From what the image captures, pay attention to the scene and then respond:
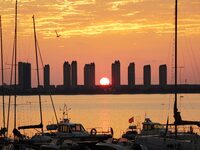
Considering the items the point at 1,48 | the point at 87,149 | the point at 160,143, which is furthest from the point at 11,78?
the point at 160,143

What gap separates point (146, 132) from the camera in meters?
45.3

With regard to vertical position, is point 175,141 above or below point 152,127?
above

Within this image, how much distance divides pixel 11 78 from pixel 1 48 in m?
2.49

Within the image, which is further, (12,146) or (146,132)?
(146,132)

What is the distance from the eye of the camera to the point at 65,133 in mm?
42156

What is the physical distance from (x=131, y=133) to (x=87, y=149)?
62.4ft

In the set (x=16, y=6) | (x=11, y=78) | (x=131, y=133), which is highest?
(x=16, y=6)

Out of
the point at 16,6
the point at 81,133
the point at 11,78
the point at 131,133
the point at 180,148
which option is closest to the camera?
the point at 180,148

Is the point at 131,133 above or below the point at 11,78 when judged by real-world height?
below

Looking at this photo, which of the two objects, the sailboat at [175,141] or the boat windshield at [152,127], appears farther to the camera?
the boat windshield at [152,127]

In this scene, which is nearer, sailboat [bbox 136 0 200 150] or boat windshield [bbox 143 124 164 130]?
sailboat [bbox 136 0 200 150]

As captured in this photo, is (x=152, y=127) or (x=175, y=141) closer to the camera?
(x=175, y=141)

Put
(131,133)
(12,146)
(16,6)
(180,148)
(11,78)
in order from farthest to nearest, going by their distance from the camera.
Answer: (131,133) → (11,78) → (16,6) → (12,146) → (180,148)

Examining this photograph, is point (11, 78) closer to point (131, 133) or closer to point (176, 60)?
point (131, 133)
